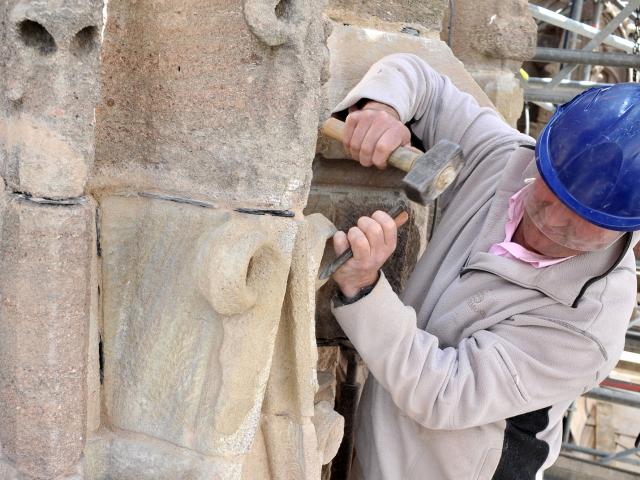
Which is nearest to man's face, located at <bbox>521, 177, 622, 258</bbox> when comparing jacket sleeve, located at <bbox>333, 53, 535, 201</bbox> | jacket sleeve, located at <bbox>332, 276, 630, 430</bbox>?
jacket sleeve, located at <bbox>332, 276, 630, 430</bbox>

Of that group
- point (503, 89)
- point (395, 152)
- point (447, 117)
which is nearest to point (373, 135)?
point (395, 152)

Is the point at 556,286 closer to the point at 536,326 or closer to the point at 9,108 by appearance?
the point at 536,326

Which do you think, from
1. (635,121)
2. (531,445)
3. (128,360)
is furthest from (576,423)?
(128,360)

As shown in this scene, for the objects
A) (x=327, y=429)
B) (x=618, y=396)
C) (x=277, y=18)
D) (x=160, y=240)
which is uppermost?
(x=277, y=18)

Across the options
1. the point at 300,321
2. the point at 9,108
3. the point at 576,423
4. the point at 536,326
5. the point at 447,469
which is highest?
the point at 9,108

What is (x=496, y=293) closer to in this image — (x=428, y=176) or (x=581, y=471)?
(x=428, y=176)

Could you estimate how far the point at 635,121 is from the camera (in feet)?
3.95

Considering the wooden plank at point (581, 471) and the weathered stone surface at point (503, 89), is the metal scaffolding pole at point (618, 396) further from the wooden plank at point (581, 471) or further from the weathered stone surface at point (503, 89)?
the weathered stone surface at point (503, 89)

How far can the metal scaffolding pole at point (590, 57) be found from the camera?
3367 mm

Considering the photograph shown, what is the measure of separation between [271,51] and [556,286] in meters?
0.73

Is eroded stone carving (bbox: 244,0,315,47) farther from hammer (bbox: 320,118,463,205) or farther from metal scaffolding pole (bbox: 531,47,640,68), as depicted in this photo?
metal scaffolding pole (bbox: 531,47,640,68)

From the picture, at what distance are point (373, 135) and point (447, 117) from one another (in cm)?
32

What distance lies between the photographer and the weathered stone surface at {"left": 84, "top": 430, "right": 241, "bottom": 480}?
979 mm

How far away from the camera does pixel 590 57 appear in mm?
3482
